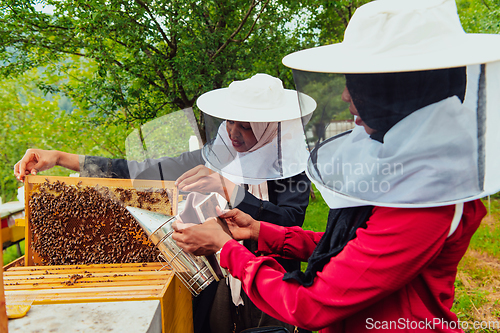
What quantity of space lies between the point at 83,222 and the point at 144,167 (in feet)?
2.23

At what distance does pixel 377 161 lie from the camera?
1056 mm

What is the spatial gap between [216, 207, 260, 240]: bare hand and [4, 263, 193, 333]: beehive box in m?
0.41

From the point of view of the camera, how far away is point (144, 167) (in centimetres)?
183

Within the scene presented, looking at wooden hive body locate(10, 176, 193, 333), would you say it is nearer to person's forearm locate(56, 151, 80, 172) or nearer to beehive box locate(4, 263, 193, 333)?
beehive box locate(4, 263, 193, 333)

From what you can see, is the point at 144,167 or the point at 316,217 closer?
the point at 144,167

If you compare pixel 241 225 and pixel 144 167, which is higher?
pixel 144 167

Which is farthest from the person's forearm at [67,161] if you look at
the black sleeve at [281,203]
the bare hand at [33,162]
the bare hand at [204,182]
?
the black sleeve at [281,203]

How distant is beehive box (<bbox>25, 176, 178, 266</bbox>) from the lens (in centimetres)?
205

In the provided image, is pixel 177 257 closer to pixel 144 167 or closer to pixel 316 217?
pixel 144 167

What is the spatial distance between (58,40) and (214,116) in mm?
3848

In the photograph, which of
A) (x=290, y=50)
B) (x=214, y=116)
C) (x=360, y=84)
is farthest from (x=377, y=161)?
(x=290, y=50)

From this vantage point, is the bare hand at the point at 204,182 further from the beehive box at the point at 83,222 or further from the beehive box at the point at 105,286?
the beehive box at the point at 105,286

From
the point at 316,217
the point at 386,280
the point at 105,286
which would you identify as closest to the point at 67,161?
the point at 105,286

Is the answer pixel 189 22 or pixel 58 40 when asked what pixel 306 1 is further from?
pixel 58 40
